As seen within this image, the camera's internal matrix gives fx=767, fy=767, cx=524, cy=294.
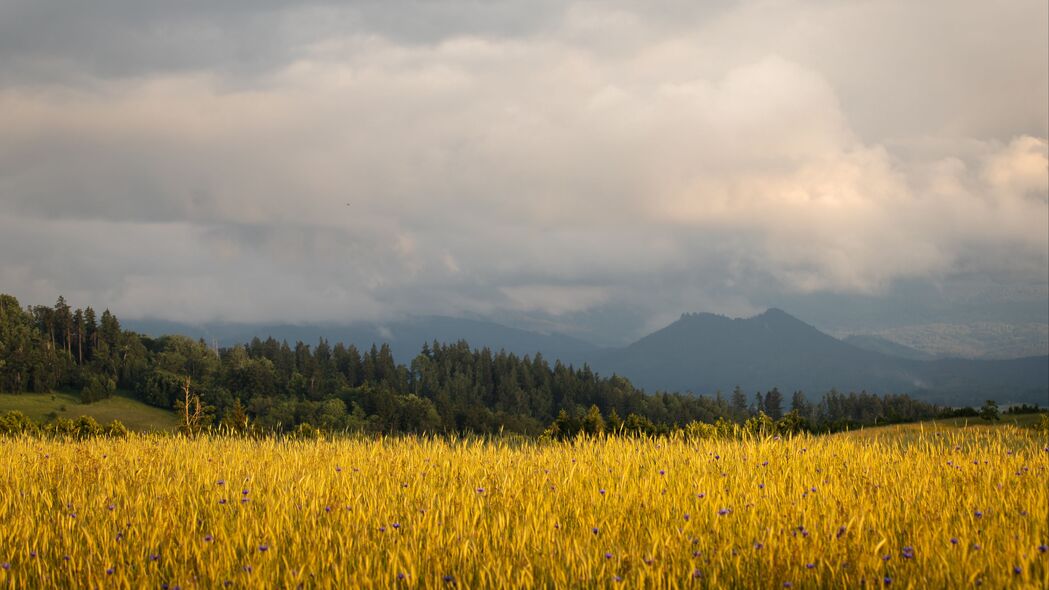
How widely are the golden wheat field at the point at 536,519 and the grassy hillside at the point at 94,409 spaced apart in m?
152

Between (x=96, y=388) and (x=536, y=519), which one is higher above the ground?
(x=536, y=519)

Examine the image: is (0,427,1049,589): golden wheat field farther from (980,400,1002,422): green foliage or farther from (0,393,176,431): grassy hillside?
(0,393,176,431): grassy hillside

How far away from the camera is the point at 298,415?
175500mm

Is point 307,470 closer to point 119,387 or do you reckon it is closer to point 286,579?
point 286,579

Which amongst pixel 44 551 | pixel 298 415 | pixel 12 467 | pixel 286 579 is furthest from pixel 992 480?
pixel 298 415

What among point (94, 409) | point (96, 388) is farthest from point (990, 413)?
point (96, 388)

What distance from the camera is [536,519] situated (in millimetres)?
8516

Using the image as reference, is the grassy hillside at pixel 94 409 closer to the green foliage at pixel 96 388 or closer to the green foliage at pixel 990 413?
the green foliage at pixel 96 388

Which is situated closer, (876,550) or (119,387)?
(876,550)

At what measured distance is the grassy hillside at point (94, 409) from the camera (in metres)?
150

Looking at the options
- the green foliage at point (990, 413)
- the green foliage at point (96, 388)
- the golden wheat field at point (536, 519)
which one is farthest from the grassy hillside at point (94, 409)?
the golden wheat field at point (536, 519)

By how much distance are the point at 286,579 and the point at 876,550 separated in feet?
17.5

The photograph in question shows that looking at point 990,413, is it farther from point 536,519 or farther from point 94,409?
point 94,409

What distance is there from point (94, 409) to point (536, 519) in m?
176
